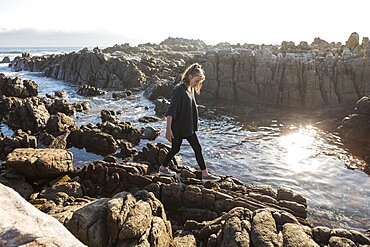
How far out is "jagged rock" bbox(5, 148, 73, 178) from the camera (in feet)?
31.8

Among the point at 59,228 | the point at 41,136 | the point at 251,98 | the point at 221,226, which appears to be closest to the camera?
the point at 59,228

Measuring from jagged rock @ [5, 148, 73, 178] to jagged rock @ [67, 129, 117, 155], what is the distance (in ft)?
13.4

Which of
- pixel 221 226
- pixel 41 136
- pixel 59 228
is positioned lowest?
pixel 41 136

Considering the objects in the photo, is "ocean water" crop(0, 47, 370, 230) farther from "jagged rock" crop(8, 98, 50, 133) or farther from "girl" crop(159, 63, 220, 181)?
"girl" crop(159, 63, 220, 181)

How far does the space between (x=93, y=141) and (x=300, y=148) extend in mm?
10885

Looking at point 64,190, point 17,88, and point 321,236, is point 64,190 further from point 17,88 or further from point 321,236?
point 17,88

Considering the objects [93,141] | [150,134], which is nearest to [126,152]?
[93,141]

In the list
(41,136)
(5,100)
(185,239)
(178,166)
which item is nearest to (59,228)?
(185,239)

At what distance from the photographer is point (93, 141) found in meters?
14.9

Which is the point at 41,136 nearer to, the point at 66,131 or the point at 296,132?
the point at 66,131

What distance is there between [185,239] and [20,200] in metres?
3.84

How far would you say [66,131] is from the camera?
16.7m

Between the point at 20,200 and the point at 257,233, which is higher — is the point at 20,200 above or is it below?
above

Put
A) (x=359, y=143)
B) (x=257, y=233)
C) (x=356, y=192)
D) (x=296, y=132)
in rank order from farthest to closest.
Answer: (x=296, y=132), (x=359, y=143), (x=356, y=192), (x=257, y=233)
